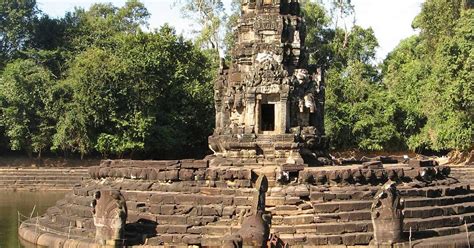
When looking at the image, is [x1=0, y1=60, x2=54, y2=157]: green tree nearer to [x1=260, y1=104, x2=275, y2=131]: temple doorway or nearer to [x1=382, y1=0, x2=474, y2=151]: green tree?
[x1=260, y1=104, x2=275, y2=131]: temple doorway

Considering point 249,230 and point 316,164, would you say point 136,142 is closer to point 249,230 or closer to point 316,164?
point 316,164

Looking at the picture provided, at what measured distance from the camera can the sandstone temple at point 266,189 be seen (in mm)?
13203

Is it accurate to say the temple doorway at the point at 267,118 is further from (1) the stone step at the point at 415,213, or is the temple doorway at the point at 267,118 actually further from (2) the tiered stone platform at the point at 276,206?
(1) the stone step at the point at 415,213

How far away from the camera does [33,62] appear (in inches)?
1537

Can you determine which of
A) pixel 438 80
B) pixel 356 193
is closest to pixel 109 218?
pixel 356 193

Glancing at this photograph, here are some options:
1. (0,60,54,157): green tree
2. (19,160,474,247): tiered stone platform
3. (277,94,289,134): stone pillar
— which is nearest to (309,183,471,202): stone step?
(19,160,474,247): tiered stone platform

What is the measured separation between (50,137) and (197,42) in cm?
1376

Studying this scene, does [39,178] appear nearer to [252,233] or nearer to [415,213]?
[415,213]

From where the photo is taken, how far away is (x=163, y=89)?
36344 mm

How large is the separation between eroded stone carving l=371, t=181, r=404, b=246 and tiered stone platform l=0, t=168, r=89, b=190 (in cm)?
2077

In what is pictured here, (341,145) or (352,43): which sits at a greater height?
(352,43)

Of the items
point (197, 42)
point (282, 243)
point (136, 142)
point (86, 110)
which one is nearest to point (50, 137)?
point (86, 110)

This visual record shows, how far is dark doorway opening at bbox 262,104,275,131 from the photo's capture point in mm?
18109

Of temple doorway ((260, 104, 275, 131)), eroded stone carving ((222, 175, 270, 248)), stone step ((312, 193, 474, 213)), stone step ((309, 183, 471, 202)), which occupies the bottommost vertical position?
eroded stone carving ((222, 175, 270, 248))
